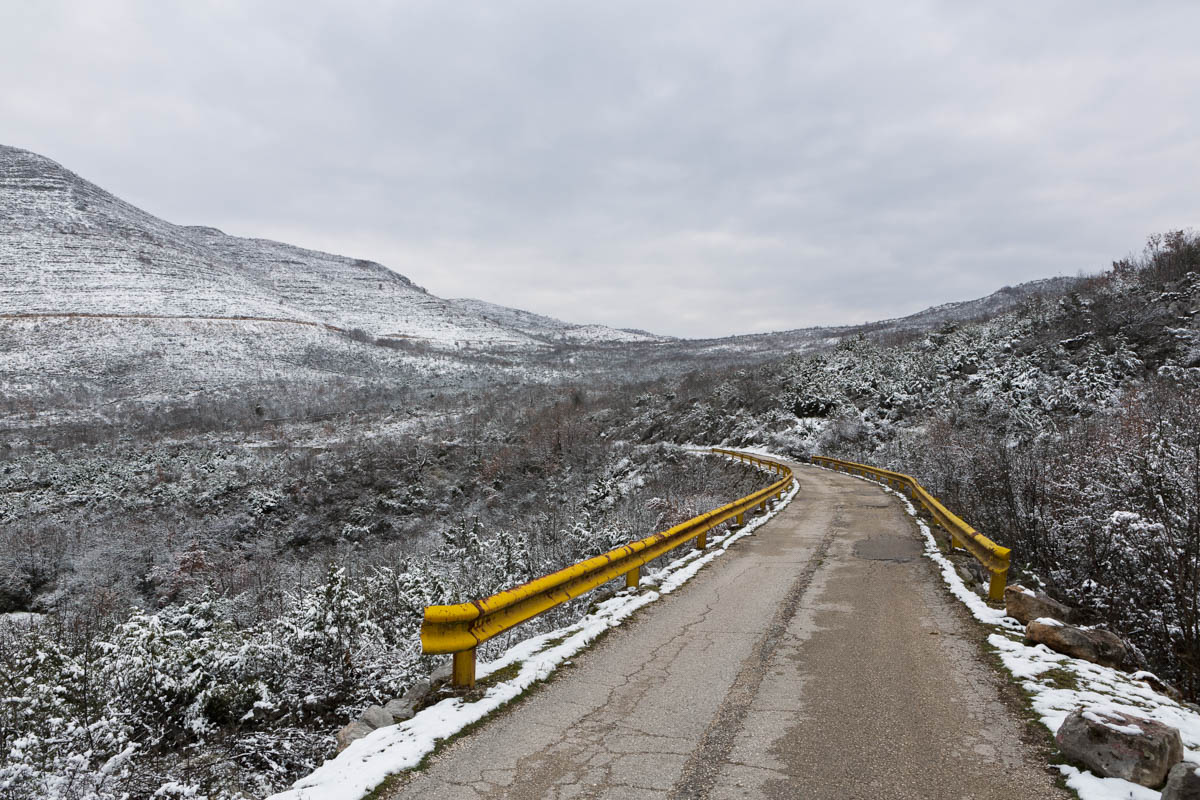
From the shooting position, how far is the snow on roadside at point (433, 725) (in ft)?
10.7

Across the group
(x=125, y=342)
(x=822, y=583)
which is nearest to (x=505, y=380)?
(x=125, y=342)

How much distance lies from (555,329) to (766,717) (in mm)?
160370

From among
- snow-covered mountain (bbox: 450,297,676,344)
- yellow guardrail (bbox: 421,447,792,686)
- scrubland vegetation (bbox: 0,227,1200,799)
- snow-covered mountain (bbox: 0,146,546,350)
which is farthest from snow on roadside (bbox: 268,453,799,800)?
snow-covered mountain (bbox: 450,297,676,344)

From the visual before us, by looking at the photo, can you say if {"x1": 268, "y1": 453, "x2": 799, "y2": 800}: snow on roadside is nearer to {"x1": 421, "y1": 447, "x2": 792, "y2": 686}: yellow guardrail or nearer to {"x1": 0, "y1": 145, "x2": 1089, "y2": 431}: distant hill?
{"x1": 421, "y1": 447, "x2": 792, "y2": 686}: yellow guardrail

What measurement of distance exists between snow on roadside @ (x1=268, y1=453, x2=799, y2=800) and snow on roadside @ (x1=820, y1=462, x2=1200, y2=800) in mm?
3549

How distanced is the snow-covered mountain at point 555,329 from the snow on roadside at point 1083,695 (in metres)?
129

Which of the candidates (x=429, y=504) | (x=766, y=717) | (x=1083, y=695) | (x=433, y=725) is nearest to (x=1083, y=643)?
(x=1083, y=695)

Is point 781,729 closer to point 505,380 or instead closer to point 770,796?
point 770,796

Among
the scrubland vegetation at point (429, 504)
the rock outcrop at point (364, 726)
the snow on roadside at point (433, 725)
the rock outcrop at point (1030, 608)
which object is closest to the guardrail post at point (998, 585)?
the rock outcrop at point (1030, 608)

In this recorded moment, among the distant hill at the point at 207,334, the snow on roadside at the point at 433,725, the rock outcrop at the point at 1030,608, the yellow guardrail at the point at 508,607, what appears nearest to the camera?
the snow on roadside at the point at 433,725

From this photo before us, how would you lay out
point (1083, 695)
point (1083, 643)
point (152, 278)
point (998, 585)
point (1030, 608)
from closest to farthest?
point (1083, 695) < point (1083, 643) < point (1030, 608) < point (998, 585) < point (152, 278)

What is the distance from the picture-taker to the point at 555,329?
533ft

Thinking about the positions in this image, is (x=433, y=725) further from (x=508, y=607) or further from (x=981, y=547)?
(x=981, y=547)

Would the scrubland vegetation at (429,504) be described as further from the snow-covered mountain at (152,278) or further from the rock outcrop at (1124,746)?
the snow-covered mountain at (152,278)
